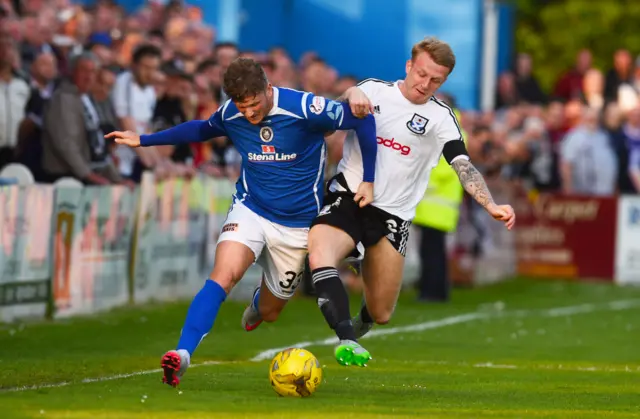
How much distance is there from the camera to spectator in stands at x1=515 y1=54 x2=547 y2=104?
29.1 meters

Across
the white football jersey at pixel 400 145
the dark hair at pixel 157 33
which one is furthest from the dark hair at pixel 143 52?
the white football jersey at pixel 400 145

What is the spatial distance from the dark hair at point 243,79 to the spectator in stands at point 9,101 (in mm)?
6096

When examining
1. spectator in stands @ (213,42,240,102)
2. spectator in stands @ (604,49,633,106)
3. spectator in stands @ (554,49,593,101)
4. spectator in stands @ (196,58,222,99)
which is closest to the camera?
spectator in stands @ (196,58,222,99)

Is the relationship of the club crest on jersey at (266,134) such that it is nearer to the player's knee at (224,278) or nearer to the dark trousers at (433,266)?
the player's knee at (224,278)

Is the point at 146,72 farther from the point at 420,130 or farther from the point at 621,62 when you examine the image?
the point at 621,62

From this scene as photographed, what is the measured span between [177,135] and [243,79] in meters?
1.05

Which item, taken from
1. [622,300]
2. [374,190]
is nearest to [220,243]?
[374,190]

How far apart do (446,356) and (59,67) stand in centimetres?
604

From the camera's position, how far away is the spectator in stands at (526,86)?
A: 2914 centimetres

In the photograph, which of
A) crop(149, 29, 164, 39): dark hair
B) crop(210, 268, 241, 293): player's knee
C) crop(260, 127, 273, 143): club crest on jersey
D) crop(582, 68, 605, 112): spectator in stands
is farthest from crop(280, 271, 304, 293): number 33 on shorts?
crop(582, 68, 605, 112): spectator in stands

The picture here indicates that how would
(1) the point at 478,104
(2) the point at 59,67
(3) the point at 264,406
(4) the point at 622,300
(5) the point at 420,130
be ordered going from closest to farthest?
(3) the point at 264,406 → (5) the point at 420,130 → (2) the point at 59,67 → (4) the point at 622,300 → (1) the point at 478,104

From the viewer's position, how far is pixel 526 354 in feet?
45.1

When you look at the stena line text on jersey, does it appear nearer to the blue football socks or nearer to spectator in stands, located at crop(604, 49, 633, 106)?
the blue football socks

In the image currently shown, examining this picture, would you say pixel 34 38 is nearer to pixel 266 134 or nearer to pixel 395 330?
pixel 395 330
